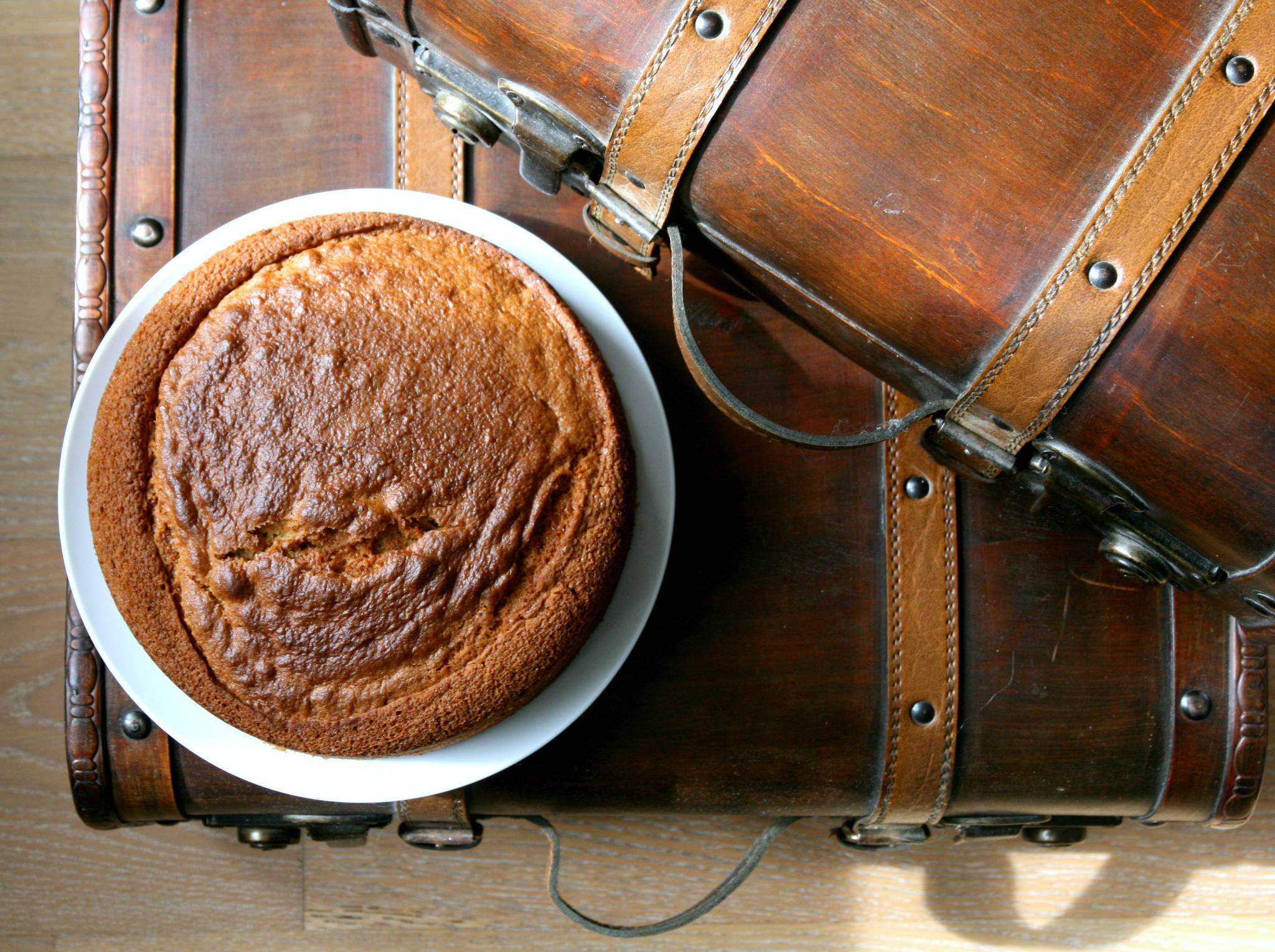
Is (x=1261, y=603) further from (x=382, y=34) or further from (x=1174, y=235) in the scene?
(x=382, y=34)

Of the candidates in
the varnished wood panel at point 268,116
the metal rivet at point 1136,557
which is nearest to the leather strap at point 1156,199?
the metal rivet at point 1136,557

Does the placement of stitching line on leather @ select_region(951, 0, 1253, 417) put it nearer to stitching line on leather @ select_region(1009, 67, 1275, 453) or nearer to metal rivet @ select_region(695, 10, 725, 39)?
stitching line on leather @ select_region(1009, 67, 1275, 453)

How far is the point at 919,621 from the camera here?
1467mm

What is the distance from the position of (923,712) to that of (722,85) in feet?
3.18

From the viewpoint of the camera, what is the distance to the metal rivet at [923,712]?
1.46 metres

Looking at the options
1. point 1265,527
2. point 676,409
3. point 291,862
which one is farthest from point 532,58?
point 291,862

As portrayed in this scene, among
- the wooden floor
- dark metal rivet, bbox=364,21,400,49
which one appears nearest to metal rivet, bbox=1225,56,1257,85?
dark metal rivet, bbox=364,21,400,49

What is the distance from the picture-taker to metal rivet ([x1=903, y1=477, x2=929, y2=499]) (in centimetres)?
147

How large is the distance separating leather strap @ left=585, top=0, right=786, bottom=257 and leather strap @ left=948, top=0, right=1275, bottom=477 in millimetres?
431

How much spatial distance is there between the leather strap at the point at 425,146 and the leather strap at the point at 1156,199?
2.84 feet

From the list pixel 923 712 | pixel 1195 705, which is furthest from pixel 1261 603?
pixel 923 712

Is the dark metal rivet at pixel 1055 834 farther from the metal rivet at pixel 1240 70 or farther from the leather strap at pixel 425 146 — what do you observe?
the leather strap at pixel 425 146

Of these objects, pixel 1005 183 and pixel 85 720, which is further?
pixel 85 720

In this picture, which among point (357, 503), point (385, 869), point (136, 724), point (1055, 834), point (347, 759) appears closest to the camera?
point (357, 503)
